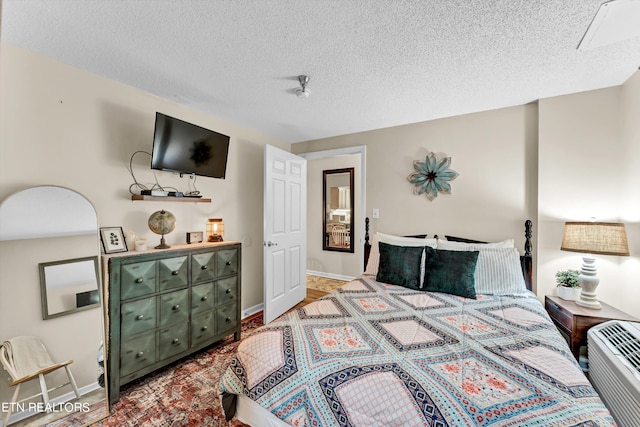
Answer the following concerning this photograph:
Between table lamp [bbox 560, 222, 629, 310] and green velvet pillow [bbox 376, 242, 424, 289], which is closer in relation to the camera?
table lamp [bbox 560, 222, 629, 310]

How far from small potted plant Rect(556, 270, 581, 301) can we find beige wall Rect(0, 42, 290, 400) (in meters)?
3.49

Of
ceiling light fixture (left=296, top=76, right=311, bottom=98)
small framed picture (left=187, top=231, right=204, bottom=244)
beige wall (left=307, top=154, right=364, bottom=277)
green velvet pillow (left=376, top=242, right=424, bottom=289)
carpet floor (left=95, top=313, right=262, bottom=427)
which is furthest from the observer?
beige wall (left=307, top=154, right=364, bottom=277)

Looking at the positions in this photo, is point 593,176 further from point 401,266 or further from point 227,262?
point 227,262

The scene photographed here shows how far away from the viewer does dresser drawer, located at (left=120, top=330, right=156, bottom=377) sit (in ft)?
6.18

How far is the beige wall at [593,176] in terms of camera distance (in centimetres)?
208

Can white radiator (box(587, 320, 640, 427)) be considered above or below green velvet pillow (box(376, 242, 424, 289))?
below

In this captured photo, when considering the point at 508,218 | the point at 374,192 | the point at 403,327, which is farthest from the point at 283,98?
the point at 508,218

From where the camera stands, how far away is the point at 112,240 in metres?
2.07

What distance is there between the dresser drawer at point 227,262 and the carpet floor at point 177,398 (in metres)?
0.77

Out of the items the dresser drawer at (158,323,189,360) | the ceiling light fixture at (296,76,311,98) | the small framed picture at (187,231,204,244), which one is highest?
the ceiling light fixture at (296,76,311,98)

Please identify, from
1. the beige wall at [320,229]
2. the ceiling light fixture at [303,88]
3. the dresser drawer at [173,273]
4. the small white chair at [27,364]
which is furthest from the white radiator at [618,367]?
the small white chair at [27,364]

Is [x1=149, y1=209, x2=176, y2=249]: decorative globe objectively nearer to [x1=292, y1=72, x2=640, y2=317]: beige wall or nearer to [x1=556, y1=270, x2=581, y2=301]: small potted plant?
[x1=292, y1=72, x2=640, y2=317]: beige wall

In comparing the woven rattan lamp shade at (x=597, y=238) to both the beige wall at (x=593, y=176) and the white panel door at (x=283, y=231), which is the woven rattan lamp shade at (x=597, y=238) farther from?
the white panel door at (x=283, y=231)

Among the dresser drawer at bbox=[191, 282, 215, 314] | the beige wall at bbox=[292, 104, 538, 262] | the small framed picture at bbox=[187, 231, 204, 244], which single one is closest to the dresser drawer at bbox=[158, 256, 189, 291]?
the dresser drawer at bbox=[191, 282, 215, 314]
